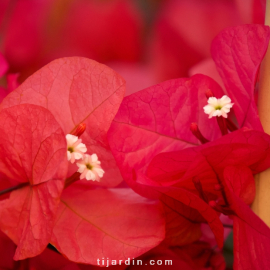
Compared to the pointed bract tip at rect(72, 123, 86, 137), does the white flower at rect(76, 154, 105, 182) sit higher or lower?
lower

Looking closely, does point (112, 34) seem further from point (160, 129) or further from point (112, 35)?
point (160, 129)

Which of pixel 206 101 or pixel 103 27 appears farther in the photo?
pixel 103 27

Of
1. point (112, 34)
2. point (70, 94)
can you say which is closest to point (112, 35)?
point (112, 34)

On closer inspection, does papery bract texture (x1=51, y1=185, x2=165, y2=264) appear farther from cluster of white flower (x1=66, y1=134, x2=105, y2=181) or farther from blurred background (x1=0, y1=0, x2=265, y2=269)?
blurred background (x1=0, y1=0, x2=265, y2=269)

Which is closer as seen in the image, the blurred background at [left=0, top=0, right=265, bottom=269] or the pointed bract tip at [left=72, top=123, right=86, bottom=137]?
the pointed bract tip at [left=72, top=123, right=86, bottom=137]

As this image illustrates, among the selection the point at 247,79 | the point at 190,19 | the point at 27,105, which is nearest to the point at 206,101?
the point at 247,79

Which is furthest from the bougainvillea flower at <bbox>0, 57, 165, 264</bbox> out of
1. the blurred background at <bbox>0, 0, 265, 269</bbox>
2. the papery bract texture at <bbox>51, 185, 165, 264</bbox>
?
the blurred background at <bbox>0, 0, 265, 269</bbox>

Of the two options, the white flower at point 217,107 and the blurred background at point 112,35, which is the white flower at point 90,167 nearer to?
the white flower at point 217,107

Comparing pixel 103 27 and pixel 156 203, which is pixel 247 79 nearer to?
pixel 156 203
